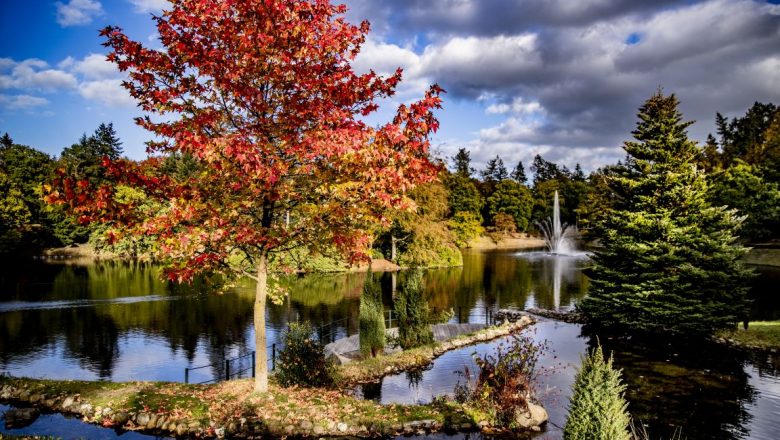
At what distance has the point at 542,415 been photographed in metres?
12.3

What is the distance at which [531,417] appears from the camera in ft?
39.6

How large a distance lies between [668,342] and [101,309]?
105 ft

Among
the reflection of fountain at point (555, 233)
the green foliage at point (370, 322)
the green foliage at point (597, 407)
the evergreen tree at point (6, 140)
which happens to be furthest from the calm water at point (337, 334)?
the evergreen tree at point (6, 140)

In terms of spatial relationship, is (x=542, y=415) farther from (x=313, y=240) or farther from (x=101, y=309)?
(x=101, y=309)

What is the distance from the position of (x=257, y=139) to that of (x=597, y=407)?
878cm

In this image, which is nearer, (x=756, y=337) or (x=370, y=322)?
(x=370, y=322)

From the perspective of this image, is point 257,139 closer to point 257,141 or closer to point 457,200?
point 257,141

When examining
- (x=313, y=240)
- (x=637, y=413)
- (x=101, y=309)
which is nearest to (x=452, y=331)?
(x=637, y=413)

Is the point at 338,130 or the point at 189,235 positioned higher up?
the point at 338,130

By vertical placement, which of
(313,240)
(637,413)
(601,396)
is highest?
(313,240)

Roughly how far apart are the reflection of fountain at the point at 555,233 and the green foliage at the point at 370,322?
200 feet

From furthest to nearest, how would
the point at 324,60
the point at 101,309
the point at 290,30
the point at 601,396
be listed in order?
the point at 101,309, the point at 324,60, the point at 290,30, the point at 601,396

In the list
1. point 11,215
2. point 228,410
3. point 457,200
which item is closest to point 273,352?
Result: point 228,410

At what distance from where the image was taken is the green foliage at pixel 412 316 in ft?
66.2
